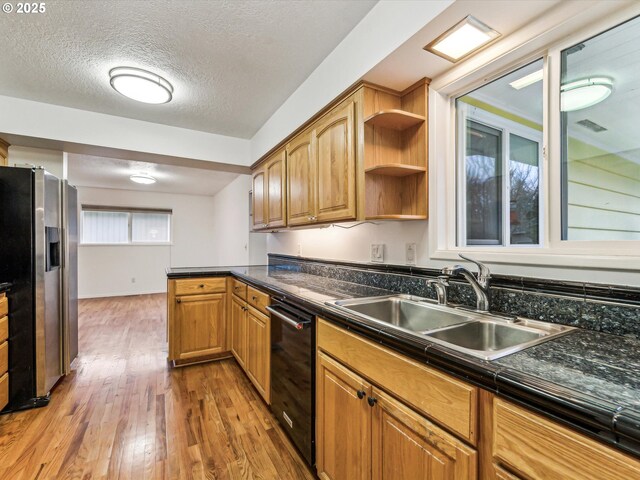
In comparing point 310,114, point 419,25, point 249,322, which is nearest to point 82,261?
point 249,322

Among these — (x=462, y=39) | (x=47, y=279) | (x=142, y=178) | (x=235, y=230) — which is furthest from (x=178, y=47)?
(x=142, y=178)

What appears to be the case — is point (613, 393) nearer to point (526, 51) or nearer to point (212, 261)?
point (526, 51)

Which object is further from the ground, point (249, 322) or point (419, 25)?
point (419, 25)

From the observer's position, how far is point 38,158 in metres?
2.89

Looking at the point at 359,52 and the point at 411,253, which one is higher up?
the point at 359,52

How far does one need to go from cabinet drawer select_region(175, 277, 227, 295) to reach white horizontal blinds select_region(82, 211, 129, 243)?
491 centimetres

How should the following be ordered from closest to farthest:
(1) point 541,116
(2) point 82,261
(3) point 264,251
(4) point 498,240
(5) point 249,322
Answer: (1) point 541,116 → (4) point 498,240 → (5) point 249,322 → (3) point 264,251 → (2) point 82,261

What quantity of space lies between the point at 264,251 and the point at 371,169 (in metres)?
2.85

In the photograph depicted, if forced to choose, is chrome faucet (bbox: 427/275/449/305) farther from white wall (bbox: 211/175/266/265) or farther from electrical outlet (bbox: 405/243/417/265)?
white wall (bbox: 211/175/266/265)

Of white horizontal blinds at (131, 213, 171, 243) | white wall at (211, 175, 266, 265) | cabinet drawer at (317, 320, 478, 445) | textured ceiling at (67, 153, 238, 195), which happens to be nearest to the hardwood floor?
cabinet drawer at (317, 320, 478, 445)

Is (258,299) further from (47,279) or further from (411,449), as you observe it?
(47,279)

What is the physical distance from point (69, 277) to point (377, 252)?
272cm

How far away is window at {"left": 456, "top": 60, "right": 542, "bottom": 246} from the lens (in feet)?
4.80

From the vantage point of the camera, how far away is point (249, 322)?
2418 millimetres
